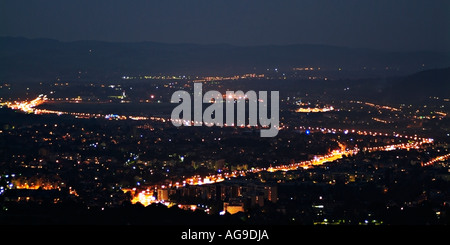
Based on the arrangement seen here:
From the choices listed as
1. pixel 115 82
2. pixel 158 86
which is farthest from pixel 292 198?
pixel 115 82

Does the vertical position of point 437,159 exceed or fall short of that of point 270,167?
it exceeds it

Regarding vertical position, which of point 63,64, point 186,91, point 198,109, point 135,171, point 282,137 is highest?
point 63,64

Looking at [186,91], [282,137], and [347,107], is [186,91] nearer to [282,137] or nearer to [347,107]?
[347,107]

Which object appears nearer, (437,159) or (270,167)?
(270,167)

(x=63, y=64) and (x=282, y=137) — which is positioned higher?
(x=63, y=64)

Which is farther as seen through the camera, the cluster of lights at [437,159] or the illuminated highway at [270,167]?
the cluster of lights at [437,159]

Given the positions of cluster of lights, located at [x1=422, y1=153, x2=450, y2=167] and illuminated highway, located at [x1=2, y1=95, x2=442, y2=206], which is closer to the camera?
illuminated highway, located at [x1=2, y1=95, x2=442, y2=206]

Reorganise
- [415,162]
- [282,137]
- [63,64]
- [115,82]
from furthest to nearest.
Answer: [63,64] < [115,82] < [282,137] < [415,162]

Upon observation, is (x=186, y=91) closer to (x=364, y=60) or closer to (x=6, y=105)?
(x=6, y=105)
